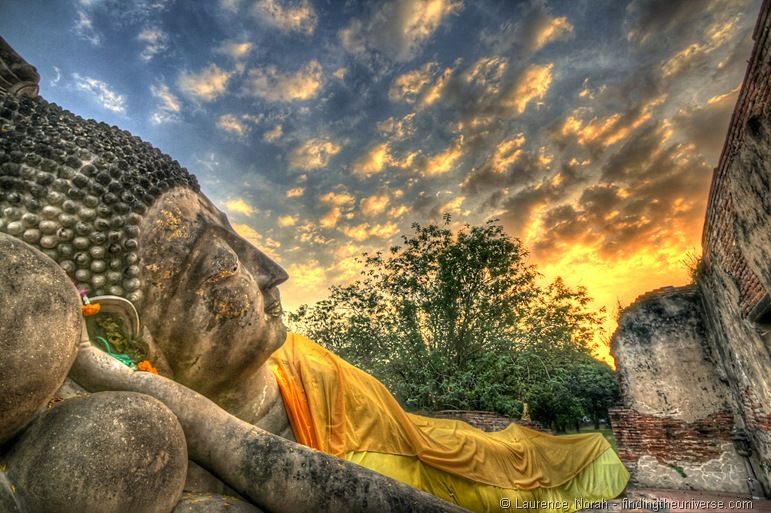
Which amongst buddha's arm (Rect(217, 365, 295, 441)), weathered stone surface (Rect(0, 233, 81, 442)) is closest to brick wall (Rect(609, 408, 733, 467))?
buddha's arm (Rect(217, 365, 295, 441))

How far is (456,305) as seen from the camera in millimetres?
10398

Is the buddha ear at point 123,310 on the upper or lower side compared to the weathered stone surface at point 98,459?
upper

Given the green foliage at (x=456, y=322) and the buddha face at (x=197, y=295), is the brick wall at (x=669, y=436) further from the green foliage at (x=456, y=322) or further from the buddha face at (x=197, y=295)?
the buddha face at (x=197, y=295)

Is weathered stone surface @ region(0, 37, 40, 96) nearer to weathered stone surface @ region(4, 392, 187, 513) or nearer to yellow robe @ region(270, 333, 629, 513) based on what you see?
weathered stone surface @ region(4, 392, 187, 513)

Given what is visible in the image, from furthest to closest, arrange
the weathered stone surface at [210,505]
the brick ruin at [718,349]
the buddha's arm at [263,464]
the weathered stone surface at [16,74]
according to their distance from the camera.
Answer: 1. the brick ruin at [718,349]
2. the weathered stone surface at [16,74]
3. the buddha's arm at [263,464]
4. the weathered stone surface at [210,505]

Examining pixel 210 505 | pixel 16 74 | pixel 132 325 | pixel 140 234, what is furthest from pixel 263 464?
pixel 16 74

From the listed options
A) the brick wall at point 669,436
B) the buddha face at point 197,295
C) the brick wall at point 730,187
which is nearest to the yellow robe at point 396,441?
the buddha face at point 197,295

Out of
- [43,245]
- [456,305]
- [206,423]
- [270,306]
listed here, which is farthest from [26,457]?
[456,305]

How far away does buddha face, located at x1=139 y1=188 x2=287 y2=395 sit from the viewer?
63.9 inches

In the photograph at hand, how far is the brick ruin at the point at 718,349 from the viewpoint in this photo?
3.81 meters

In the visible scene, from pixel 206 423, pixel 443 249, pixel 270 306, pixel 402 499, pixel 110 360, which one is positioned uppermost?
pixel 443 249

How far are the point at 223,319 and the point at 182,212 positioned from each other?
20.1 inches

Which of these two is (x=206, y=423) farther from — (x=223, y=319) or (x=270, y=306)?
(x=270, y=306)

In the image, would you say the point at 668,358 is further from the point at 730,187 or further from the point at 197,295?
the point at 197,295
